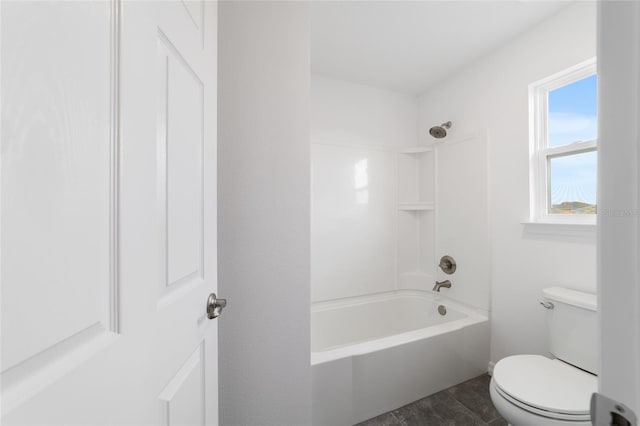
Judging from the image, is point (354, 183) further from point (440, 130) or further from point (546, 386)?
point (546, 386)

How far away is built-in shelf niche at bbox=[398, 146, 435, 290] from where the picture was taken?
2477 millimetres

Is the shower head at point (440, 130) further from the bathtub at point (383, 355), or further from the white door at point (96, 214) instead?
the white door at point (96, 214)

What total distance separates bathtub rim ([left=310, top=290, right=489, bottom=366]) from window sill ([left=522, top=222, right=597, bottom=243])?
688mm

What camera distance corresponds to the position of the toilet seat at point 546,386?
40.1 inches

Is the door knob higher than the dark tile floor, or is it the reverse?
the door knob

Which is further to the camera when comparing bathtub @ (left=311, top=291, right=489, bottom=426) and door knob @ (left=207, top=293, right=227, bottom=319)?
bathtub @ (left=311, top=291, right=489, bottom=426)

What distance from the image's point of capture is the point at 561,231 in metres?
1.53

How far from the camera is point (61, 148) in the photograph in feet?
0.91

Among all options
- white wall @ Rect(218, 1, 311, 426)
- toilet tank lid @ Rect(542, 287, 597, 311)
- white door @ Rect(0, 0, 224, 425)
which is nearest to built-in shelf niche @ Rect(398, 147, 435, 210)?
toilet tank lid @ Rect(542, 287, 597, 311)

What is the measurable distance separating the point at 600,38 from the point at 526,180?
1.74 meters

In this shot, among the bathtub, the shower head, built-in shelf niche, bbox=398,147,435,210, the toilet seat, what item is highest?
the shower head

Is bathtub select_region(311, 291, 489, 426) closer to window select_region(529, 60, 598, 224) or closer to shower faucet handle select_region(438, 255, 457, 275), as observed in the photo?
shower faucet handle select_region(438, 255, 457, 275)

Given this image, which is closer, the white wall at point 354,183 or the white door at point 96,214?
the white door at point 96,214

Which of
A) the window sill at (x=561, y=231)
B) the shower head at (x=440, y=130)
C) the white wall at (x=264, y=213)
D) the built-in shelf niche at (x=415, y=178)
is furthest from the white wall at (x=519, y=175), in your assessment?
the white wall at (x=264, y=213)
